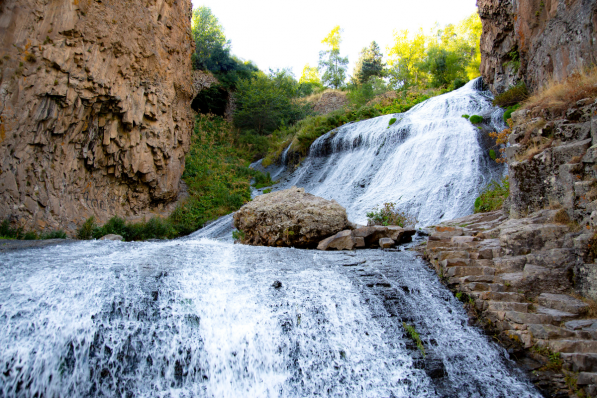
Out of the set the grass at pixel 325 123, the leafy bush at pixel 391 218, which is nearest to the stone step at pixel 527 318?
the leafy bush at pixel 391 218

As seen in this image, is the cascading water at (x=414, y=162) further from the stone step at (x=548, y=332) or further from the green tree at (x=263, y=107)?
the green tree at (x=263, y=107)

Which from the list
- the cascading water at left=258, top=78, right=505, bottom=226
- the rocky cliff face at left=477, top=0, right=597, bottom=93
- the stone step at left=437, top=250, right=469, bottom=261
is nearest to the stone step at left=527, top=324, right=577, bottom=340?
the stone step at left=437, top=250, right=469, bottom=261

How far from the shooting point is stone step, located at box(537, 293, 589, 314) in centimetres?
396

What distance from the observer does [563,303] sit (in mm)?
4066

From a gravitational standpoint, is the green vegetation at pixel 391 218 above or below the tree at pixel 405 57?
below

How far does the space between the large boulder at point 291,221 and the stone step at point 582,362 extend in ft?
16.2

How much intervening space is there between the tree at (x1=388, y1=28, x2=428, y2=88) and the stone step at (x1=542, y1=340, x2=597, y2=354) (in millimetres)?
33100

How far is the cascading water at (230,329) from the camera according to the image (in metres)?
3.38

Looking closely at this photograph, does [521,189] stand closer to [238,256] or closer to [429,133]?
[238,256]

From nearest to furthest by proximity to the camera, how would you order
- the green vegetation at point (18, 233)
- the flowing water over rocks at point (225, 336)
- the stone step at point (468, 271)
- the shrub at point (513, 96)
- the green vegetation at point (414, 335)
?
the flowing water over rocks at point (225, 336) < the green vegetation at point (414, 335) < the stone step at point (468, 271) < the green vegetation at point (18, 233) < the shrub at point (513, 96)

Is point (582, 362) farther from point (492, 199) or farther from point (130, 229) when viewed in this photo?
point (130, 229)

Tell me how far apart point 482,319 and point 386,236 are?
3.45 meters

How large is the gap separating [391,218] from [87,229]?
343 inches

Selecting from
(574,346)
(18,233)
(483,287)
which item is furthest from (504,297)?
(18,233)
